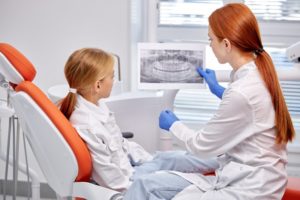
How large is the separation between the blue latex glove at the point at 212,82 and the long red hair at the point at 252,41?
426 millimetres

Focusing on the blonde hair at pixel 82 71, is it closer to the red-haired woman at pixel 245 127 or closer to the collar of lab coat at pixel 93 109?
Result: the collar of lab coat at pixel 93 109

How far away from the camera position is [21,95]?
53.4 inches

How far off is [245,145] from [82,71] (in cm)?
58

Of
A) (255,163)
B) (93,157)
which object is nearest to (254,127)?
(255,163)

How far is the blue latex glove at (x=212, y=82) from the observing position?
5.96ft

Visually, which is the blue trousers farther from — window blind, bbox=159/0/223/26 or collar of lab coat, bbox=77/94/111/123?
window blind, bbox=159/0/223/26

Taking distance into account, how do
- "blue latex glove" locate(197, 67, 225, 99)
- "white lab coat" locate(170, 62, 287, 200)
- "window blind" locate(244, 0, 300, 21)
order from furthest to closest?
"window blind" locate(244, 0, 300, 21)
"blue latex glove" locate(197, 67, 225, 99)
"white lab coat" locate(170, 62, 287, 200)

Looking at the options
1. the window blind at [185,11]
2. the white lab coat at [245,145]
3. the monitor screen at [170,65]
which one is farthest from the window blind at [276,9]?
the white lab coat at [245,145]

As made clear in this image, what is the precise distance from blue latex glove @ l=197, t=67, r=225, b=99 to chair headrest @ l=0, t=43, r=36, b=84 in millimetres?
670

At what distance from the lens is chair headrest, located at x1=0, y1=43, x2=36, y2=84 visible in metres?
1.47

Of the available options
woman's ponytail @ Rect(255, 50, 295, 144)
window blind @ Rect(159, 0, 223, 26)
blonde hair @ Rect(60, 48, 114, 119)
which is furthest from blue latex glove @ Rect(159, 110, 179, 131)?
window blind @ Rect(159, 0, 223, 26)

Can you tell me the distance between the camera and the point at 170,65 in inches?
73.9

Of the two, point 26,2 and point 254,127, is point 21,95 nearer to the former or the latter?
point 254,127

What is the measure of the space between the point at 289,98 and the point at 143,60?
4.13ft
